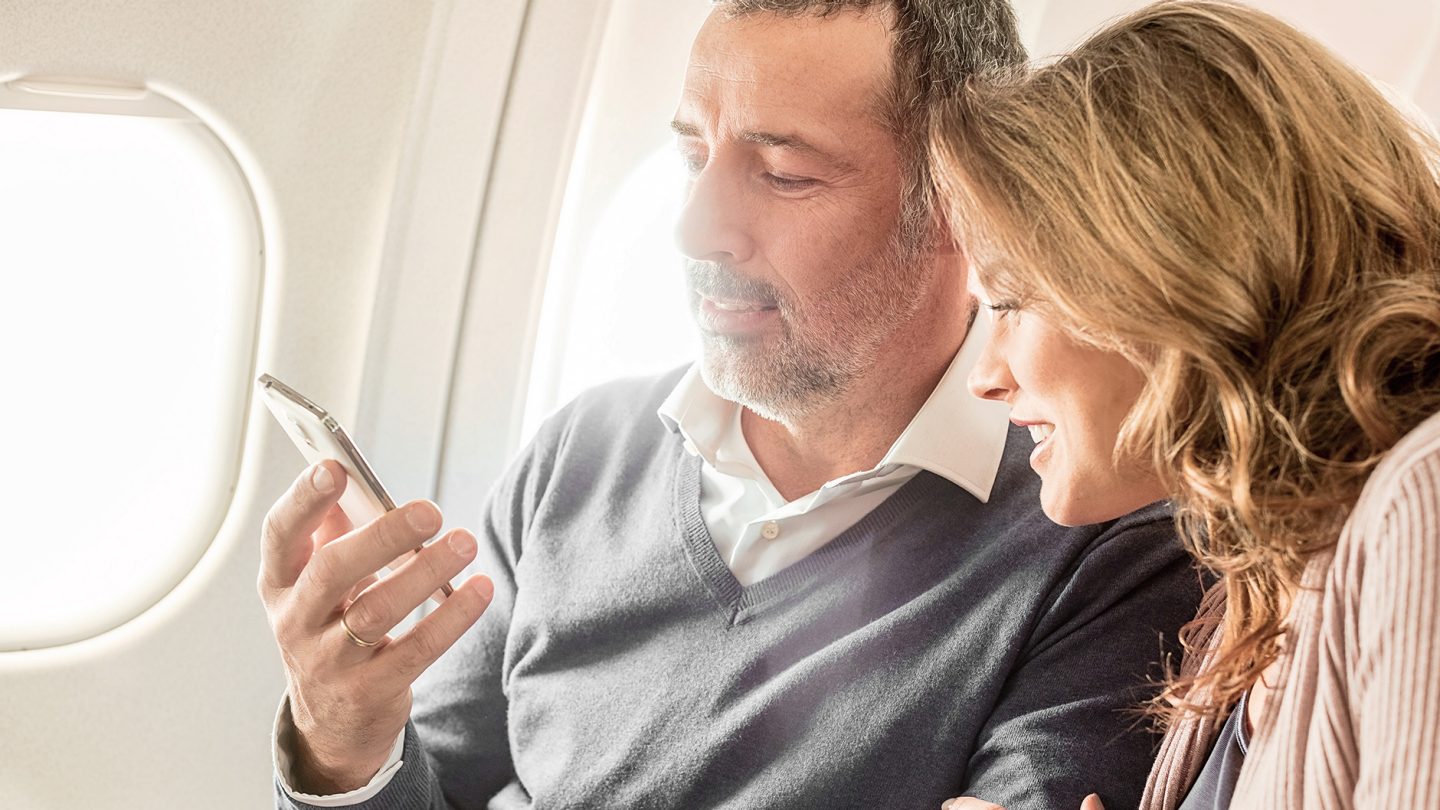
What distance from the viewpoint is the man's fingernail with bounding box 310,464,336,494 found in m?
1.36

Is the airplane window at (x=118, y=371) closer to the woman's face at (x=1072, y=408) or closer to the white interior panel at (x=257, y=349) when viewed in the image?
the white interior panel at (x=257, y=349)

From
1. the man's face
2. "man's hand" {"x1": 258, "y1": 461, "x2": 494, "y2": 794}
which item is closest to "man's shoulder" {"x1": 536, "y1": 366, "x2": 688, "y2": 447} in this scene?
the man's face

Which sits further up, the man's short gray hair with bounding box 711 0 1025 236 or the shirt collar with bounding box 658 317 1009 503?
the man's short gray hair with bounding box 711 0 1025 236

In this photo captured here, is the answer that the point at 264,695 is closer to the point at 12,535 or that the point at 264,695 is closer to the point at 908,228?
the point at 12,535

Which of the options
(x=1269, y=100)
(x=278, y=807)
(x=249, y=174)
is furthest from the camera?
(x=249, y=174)

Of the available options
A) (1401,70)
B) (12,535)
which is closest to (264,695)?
(12,535)

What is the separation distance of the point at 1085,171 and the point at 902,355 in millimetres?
626

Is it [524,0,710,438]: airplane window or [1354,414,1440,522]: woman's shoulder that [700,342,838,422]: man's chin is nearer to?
[524,0,710,438]: airplane window

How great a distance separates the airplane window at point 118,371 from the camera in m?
1.90

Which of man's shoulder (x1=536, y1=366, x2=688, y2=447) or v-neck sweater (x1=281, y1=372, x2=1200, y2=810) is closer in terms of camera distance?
v-neck sweater (x1=281, y1=372, x2=1200, y2=810)

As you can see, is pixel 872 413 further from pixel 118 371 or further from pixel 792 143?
pixel 118 371

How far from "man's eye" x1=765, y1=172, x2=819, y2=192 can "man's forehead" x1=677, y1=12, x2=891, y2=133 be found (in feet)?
0.23

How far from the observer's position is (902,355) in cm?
171

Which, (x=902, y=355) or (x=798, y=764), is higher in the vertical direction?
(x=902, y=355)
